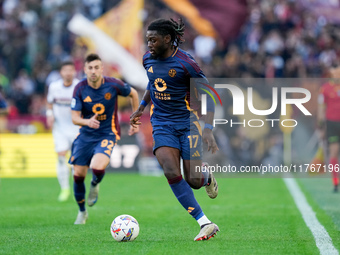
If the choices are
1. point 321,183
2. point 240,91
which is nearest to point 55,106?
point 321,183

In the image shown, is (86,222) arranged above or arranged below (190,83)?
below

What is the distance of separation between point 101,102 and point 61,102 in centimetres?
324

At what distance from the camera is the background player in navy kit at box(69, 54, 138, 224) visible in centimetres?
934

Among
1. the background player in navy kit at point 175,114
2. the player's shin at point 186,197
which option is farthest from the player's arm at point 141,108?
the player's shin at point 186,197

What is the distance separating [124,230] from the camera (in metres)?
7.25

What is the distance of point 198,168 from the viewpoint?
754 centimetres

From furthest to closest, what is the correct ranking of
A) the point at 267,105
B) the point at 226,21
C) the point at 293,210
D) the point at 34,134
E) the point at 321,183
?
the point at 226,21, the point at 267,105, the point at 34,134, the point at 321,183, the point at 293,210

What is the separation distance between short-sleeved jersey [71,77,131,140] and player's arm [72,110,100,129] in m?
0.10

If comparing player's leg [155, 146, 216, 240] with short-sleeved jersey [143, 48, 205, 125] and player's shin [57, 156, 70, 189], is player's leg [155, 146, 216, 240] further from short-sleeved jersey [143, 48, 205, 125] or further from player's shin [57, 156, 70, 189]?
player's shin [57, 156, 70, 189]

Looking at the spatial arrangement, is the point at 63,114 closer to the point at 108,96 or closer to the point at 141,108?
the point at 108,96

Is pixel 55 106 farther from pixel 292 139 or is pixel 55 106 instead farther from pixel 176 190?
pixel 292 139

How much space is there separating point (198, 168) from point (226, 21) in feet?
54.0

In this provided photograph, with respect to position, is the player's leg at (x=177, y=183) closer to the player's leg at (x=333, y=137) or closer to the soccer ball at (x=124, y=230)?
the soccer ball at (x=124, y=230)

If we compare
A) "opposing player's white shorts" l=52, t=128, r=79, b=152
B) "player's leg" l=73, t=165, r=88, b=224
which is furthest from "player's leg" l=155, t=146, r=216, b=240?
"opposing player's white shorts" l=52, t=128, r=79, b=152
